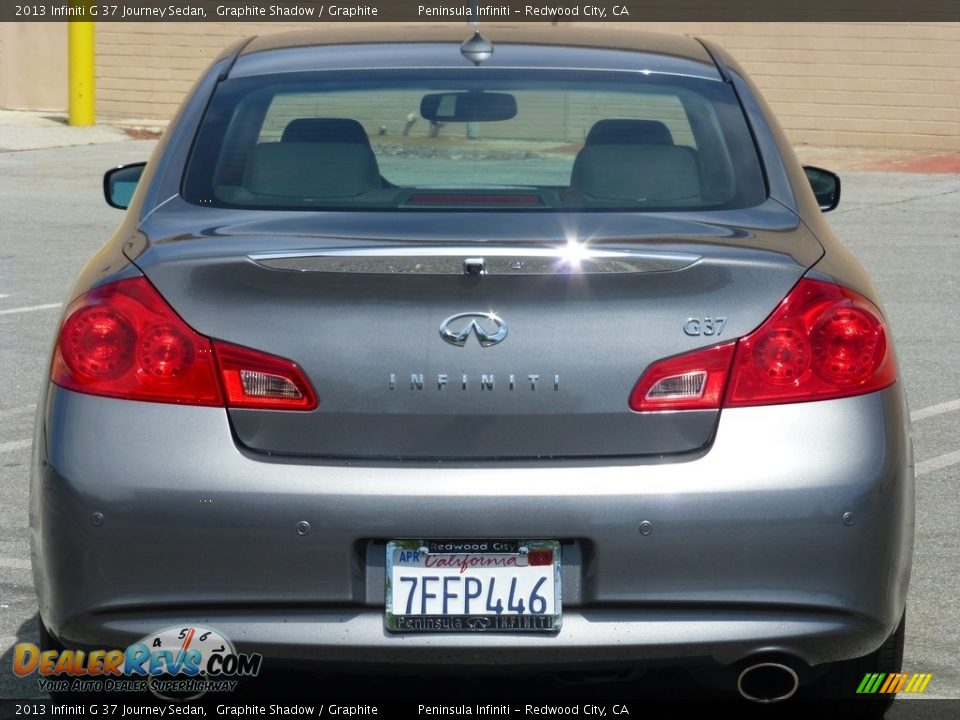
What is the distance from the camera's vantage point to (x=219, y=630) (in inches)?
117

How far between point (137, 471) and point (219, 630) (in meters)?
0.33

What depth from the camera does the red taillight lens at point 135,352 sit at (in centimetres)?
299

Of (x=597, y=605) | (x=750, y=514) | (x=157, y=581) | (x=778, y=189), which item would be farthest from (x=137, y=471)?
(x=778, y=189)

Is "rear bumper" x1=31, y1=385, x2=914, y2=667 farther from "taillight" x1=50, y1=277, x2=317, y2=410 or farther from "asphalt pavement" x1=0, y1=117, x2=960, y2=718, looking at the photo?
"asphalt pavement" x1=0, y1=117, x2=960, y2=718

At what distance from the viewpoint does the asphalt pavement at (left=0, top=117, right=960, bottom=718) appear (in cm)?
439

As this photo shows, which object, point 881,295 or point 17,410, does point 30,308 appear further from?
point 881,295

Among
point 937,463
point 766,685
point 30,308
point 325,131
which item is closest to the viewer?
point 766,685

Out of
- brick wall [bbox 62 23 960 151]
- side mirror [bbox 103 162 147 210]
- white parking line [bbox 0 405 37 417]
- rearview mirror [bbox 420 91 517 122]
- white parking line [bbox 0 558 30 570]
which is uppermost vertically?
rearview mirror [bbox 420 91 517 122]

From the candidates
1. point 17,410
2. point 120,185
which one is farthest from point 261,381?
point 17,410

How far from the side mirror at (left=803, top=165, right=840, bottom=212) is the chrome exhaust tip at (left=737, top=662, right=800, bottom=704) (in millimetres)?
1869

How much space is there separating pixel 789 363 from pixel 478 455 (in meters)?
0.62

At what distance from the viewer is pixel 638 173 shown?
373 cm

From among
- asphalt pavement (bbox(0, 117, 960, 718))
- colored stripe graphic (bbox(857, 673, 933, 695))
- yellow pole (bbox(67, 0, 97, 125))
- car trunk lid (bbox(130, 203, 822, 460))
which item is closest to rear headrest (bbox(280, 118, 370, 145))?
car trunk lid (bbox(130, 203, 822, 460))
